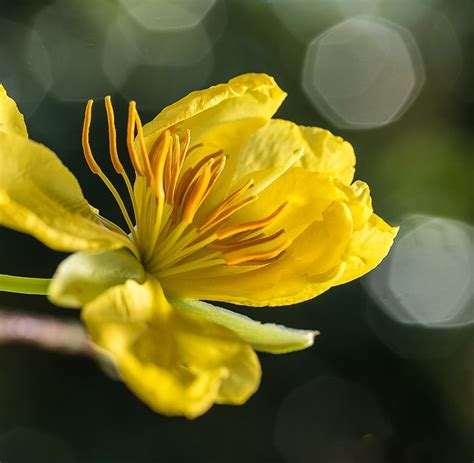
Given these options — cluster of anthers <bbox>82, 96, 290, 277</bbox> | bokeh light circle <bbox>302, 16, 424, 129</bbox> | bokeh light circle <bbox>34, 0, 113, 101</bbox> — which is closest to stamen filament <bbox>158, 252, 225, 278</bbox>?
cluster of anthers <bbox>82, 96, 290, 277</bbox>

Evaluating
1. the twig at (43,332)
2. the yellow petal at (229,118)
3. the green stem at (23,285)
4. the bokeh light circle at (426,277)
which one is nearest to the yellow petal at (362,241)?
the yellow petal at (229,118)

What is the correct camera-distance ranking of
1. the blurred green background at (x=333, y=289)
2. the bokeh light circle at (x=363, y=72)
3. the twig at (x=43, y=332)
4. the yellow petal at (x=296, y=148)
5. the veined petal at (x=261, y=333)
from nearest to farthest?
1. the veined petal at (x=261, y=333)
2. the yellow petal at (x=296, y=148)
3. the twig at (x=43, y=332)
4. the blurred green background at (x=333, y=289)
5. the bokeh light circle at (x=363, y=72)

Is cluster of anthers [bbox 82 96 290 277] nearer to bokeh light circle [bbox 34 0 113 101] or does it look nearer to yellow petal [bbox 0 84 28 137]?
yellow petal [bbox 0 84 28 137]

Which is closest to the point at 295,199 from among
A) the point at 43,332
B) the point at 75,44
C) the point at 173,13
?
the point at 43,332

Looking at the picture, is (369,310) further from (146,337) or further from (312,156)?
(146,337)

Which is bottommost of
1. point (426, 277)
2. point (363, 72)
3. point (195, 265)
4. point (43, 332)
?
point (426, 277)

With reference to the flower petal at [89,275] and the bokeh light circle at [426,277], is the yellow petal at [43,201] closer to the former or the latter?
the flower petal at [89,275]

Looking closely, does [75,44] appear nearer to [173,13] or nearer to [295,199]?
[173,13]
